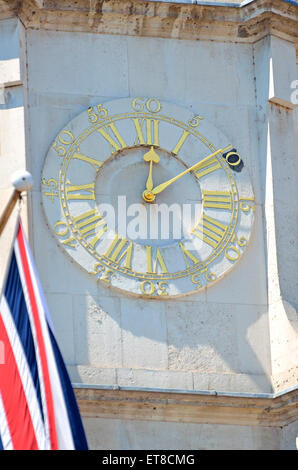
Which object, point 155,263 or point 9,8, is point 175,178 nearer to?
point 155,263

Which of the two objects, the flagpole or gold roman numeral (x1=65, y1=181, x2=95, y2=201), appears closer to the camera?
the flagpole

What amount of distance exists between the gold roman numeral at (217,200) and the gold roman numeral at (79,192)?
3.43ft

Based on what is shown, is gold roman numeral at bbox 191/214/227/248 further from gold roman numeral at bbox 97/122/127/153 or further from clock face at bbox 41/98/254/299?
gold roman numeral at bbox 97/122/127/153

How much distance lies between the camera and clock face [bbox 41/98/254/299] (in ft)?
74.1

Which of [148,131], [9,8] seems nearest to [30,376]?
[148,131]

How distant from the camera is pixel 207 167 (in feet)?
75.9

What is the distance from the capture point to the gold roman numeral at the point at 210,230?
22859mm

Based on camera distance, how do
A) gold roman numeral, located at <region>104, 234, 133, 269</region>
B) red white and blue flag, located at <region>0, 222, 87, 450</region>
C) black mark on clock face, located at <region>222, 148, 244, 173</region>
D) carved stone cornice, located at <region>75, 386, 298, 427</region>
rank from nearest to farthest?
red white and blue flag, located at <region>0, 222, 87, 450</region>, carved stone cornice, located at <region>75, 386, 298, 427</region>, gold roman numeral, located at <region>104, 234, 133, 269</region>, black mark on clock face, located at <region>222, 148, 244, 173</region>

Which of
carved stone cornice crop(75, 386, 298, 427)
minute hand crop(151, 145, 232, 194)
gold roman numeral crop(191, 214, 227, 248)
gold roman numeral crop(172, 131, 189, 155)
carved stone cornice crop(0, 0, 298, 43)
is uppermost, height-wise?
carved stone cornice crop(0, 0, 298, 43)

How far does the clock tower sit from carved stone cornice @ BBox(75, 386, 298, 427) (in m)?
0.01

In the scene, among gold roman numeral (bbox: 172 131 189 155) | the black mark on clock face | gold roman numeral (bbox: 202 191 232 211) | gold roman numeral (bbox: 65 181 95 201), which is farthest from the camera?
the black mark on clock face

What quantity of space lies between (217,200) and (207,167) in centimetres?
33

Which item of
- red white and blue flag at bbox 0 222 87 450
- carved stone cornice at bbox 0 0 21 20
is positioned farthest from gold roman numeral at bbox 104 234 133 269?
red white and blue flag at bbox 0 222 87 450
